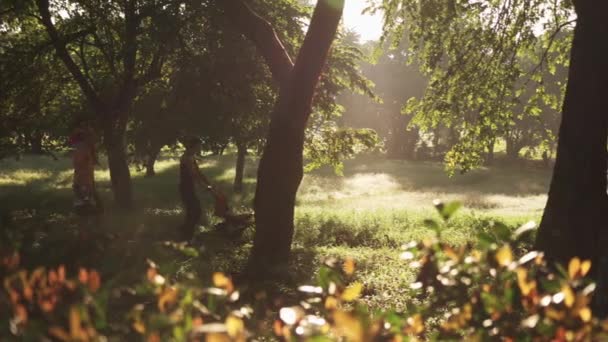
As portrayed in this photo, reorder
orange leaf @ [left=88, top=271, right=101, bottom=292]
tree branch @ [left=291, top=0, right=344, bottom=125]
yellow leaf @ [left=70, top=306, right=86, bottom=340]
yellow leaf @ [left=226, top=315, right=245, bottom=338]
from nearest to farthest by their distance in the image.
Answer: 1. yellow leaf @ [left=70, top=306, right=86, bottom=340]
2. yellow leaf @ [left=226, top=315, right=245, bottom=338]
3. orange leaf @ [left=88, top=271, right=101, bottom=292]
4. tree branch @ [left=291, top=0, right=344, bottom=125]

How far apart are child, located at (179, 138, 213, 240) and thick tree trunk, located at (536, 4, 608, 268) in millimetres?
6640

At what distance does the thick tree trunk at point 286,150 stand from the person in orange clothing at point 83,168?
3.83 metres

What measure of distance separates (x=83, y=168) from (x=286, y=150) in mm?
4492

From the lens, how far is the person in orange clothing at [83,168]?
32.6ft

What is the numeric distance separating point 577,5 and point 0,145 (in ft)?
46.9

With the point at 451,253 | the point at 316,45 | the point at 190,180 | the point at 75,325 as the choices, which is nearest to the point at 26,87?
the point at 190,180

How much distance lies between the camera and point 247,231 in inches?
494

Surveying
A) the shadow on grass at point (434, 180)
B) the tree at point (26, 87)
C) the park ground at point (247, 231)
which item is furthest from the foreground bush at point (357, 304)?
the shadow on grass at point (434, 180)

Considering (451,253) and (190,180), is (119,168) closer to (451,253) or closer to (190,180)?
(190,180)

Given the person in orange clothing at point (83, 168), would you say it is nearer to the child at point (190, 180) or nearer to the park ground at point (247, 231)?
the park ground at point (247, 231)

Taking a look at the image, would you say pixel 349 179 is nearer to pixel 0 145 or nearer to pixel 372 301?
pixel 0 145

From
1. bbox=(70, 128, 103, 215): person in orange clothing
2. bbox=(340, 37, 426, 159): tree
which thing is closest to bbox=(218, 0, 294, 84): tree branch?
bbox=(70, 128, 103, 215): person in orange clothing

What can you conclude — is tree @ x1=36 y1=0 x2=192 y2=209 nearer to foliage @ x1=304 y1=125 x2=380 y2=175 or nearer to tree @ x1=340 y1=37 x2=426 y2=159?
foliage @ x1=304 y1=125 x2=380 y2=175

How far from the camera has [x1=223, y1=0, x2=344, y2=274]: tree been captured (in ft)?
26.5
